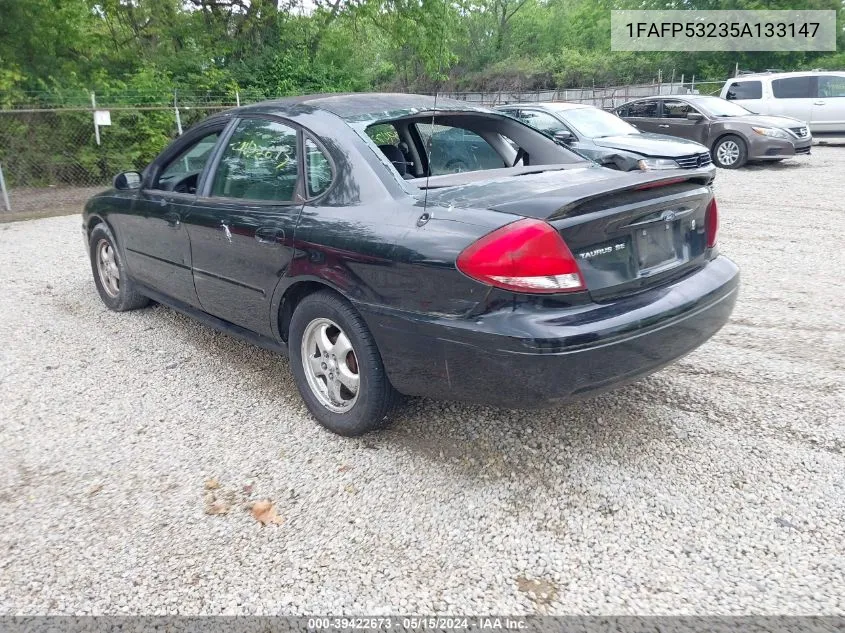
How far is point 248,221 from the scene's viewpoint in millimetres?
3547

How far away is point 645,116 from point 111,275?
1269cm

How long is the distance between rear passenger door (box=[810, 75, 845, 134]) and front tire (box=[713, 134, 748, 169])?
16.4ft

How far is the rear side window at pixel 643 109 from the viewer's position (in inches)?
577

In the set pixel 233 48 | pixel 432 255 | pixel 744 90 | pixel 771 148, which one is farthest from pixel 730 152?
pixel 233 48

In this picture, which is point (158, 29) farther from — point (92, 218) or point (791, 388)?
point (791, 388)

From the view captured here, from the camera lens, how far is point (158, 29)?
21.4 m

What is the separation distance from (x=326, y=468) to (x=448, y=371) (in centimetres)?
81

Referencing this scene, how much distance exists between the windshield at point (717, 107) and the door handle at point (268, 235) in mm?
12888

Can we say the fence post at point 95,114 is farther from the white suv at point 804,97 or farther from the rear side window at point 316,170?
the white suv at point 804,97

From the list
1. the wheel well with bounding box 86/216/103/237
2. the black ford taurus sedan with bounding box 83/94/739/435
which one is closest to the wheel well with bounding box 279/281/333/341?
the black ford taurus sedan with bounding box 83/94/739/435

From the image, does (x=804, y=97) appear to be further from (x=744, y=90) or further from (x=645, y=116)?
(x=645, y=116)

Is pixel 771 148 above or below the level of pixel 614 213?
above

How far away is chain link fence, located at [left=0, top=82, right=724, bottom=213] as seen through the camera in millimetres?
12789

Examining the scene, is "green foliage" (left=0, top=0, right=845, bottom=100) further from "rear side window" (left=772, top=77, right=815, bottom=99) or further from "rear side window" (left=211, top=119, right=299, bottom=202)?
"rear side window" (left=772, top=77, right=815, bottom=99)
